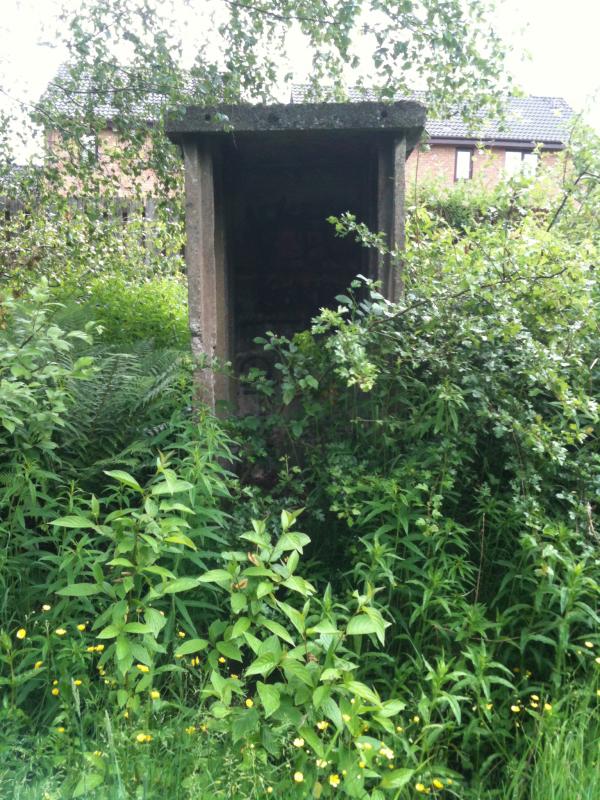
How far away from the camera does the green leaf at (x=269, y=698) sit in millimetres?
2043

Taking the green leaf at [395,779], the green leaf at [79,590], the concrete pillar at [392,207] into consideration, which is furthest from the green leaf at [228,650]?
the concrete pillar at [392,207]

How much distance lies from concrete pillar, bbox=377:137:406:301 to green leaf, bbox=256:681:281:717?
2469 millimetres

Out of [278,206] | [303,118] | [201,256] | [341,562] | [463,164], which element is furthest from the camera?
[463,164]

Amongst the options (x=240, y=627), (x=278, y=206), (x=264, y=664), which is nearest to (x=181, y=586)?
(x=240, y=627)

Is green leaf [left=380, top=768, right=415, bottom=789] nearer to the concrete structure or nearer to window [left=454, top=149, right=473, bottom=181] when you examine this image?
the concrete structure

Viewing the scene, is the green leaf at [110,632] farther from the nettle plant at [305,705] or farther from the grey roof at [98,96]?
the grey roof at [98,96]

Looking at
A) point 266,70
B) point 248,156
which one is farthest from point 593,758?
point 266,70

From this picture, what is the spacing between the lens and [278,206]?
19.1ft

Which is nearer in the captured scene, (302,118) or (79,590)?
(79,590)

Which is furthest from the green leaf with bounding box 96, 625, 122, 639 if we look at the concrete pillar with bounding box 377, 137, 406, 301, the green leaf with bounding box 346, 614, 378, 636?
the concrete pillar with bounding box 377, 137, 406, 301

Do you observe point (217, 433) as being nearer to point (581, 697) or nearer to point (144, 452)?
point (144, 452)

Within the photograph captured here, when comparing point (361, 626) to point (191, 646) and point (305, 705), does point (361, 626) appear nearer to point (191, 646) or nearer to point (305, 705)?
point (305, 705)

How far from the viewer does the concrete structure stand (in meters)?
3.87

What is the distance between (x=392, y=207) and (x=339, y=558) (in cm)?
205
